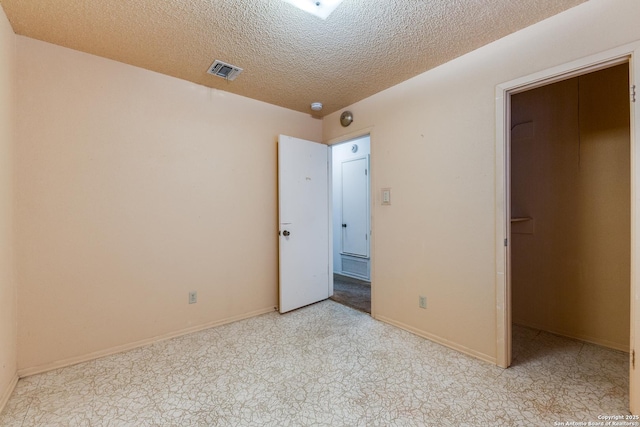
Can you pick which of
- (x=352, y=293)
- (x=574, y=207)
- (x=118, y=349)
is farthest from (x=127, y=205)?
(x=574, y=207)

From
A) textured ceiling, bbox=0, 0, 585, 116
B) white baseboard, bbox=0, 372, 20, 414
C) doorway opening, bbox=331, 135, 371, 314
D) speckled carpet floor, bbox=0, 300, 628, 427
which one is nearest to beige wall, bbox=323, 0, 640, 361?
textured ceiling, bbox=0, 0, 585, 116

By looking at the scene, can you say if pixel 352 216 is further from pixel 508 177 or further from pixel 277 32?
pixel 277 32

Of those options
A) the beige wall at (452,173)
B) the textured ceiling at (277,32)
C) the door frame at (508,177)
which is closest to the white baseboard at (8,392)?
the textured ceiling at (277,32)

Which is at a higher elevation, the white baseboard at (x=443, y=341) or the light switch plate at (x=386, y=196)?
the light switch plate at (x=386, y=196)

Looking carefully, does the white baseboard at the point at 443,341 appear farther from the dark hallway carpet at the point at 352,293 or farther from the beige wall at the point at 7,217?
the beige wall at the point at 7,217

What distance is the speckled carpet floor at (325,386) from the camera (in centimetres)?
153

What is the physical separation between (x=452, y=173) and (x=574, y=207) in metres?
1.14

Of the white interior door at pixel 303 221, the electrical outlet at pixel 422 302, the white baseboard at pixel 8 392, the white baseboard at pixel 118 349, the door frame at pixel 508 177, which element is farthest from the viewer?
the white interior door at pixel 303 221

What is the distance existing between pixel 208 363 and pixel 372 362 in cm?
123

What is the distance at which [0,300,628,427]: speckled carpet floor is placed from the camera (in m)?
1.53

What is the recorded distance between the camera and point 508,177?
200cm

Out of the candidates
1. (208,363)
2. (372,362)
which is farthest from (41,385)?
(372,362)

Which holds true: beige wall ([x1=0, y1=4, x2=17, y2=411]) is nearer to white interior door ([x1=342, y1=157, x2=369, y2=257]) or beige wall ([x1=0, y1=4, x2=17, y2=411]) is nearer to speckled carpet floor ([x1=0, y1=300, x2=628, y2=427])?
speckled carpet floor ([x1=0, y1=300, x2=628, y2=427])

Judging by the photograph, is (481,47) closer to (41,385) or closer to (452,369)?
(452,369)
